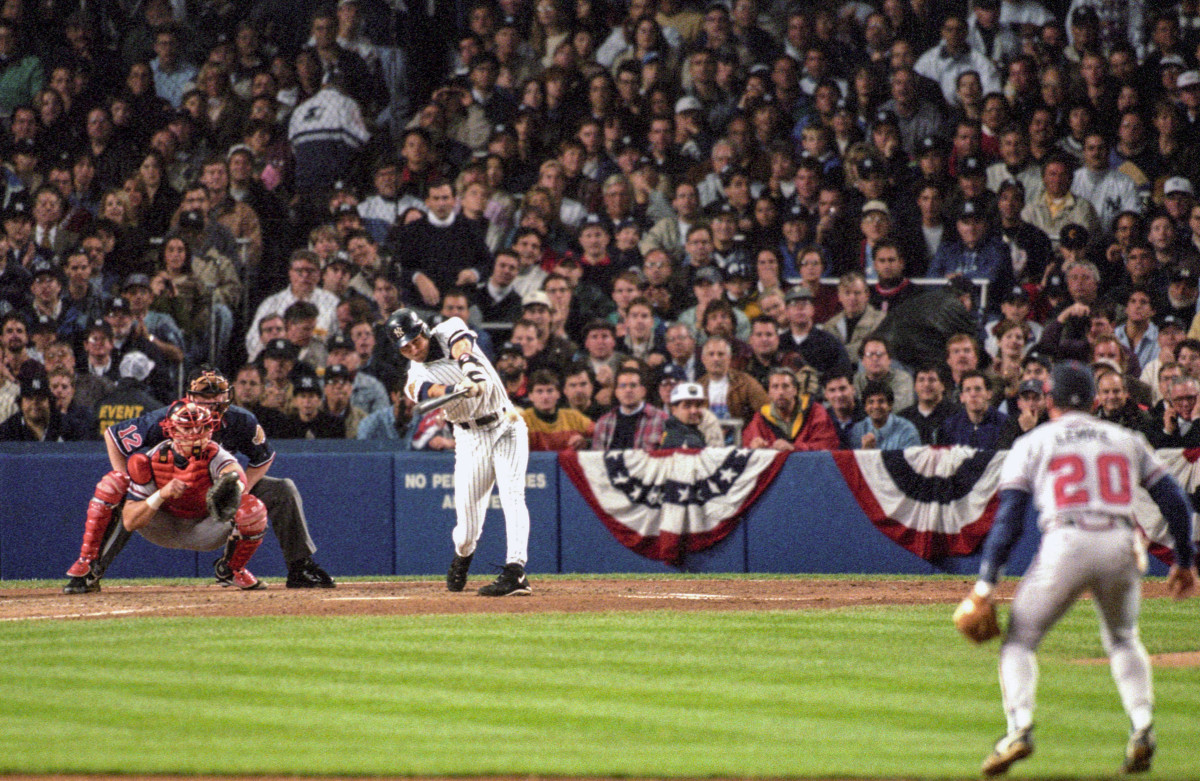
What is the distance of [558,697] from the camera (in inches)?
284

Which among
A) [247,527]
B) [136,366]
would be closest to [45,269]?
[136,366]

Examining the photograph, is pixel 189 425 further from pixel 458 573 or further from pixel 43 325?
pixel 43 325

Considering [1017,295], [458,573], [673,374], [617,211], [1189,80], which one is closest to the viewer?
[458,573]

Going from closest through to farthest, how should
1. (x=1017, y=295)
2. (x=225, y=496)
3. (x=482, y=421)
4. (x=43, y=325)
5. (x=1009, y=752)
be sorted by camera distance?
1. (x=1009, y=752)
2. (x=482, y=421)
3. (x=225, y=496)
4. (x=1017, y=295)
5. (x=43, y=325)

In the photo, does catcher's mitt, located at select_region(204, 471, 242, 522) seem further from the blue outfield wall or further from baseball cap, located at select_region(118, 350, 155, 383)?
baseball cap, located at select_region(118, 350, 155, 383)

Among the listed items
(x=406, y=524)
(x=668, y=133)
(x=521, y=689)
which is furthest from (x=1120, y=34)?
(x=521, y=689)

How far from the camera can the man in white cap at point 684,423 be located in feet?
44.6

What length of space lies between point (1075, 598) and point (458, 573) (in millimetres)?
6220

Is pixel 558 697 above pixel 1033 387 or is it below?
below

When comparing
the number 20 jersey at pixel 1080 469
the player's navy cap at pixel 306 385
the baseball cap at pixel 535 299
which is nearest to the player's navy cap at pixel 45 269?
the player's navy cap at pixel 306 385

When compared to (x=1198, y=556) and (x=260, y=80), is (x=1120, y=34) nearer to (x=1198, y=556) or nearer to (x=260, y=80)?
(x=260, y=80)

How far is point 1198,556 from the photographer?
18.9ft

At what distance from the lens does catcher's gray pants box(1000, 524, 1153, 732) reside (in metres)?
5.44

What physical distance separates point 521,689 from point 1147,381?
25.9ft
